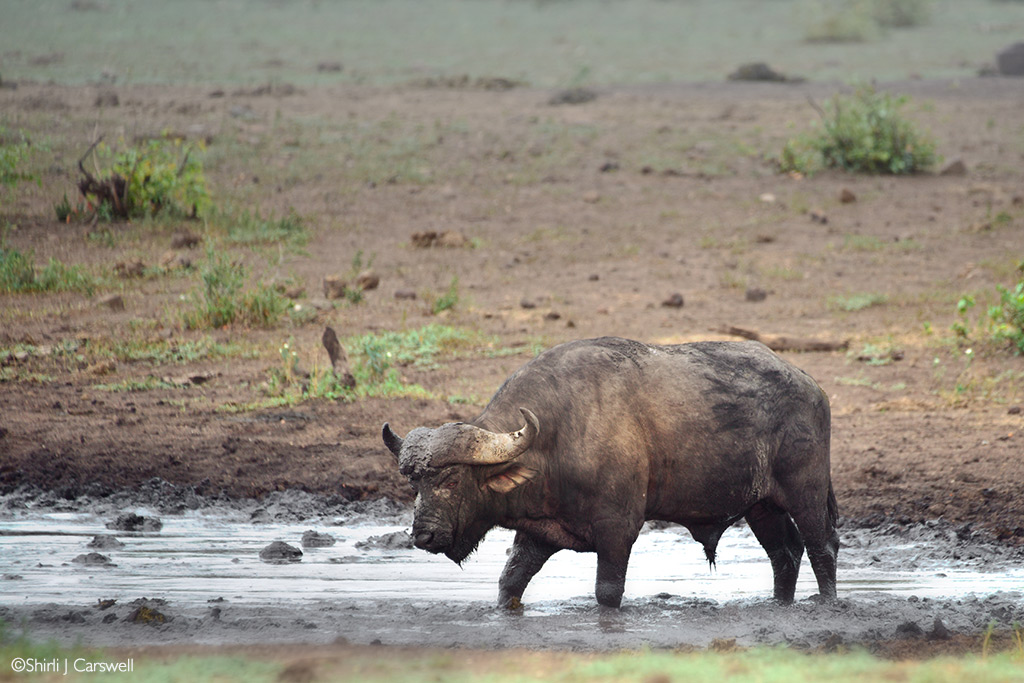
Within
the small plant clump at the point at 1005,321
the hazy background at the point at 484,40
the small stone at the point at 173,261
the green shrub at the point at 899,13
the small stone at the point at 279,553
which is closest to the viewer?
the small stone at the point at 279,553

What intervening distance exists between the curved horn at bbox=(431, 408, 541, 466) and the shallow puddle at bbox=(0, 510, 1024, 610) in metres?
1.22

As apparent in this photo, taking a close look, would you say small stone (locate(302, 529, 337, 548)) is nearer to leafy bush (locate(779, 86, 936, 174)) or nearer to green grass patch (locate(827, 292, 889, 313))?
green grass patch (locate(827, 292, 889, 313))

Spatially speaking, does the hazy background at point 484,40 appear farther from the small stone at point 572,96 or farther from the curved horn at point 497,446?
the curved horn at point 497,446

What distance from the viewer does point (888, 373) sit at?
11273 millimetres

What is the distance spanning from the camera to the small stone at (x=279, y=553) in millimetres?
7418

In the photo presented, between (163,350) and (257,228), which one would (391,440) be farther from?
(257,228)

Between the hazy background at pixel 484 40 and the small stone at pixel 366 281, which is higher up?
the hazy background at pixel 484 40

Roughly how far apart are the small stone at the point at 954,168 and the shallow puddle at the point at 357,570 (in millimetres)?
13271

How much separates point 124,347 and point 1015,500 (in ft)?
26.6

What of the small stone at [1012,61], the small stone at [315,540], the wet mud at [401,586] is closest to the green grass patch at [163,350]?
the wet mud at [401,586]

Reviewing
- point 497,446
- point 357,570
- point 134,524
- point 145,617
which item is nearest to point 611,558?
point 497,446

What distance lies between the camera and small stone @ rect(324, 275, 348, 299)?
542 inches

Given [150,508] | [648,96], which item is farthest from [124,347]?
[648,96]

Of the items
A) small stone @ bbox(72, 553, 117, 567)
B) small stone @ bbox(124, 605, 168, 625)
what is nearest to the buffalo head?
small stone @ bbox(124, 605, 168, 625)
